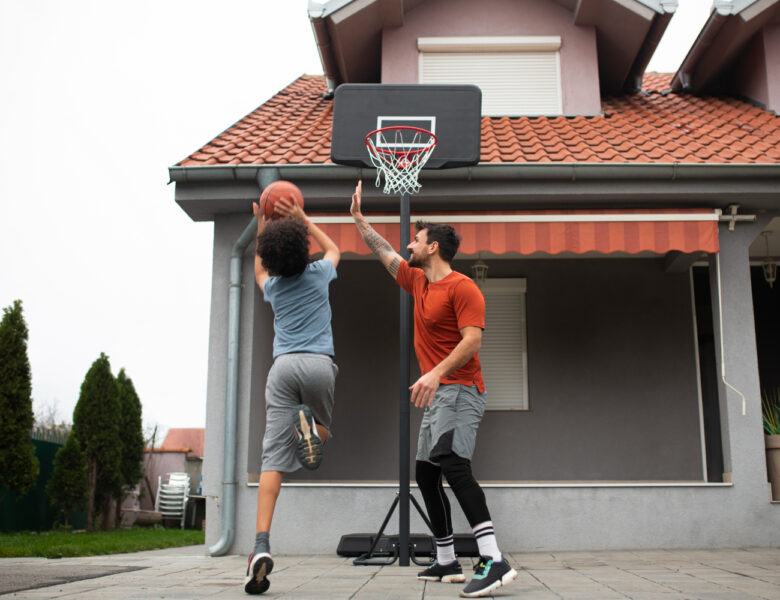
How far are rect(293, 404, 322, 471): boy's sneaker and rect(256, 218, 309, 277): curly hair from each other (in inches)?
31.3

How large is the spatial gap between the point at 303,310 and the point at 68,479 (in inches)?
433

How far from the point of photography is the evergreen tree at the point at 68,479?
13.2m

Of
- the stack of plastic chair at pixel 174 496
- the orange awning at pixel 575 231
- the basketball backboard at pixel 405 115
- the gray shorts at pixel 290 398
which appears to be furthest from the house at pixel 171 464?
the gray shorts at pixel 290 398

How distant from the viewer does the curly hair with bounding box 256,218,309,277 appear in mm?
4074

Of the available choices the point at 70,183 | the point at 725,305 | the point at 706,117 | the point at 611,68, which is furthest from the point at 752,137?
the point at 70,183

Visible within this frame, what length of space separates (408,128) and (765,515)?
4.59m

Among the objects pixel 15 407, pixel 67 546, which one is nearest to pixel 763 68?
pixel 67 546

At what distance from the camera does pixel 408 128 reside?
5719 millimetres

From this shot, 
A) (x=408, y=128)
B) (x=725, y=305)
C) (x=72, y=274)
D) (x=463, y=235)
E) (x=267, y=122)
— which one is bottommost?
(x=725, y=305)

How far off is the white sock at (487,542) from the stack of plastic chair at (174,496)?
604 inches

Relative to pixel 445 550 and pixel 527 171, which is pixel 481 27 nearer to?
pixel 527 171

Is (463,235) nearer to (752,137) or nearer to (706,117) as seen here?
(752,137)

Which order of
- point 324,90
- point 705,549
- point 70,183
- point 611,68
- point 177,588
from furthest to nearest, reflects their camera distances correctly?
point 70,183
point 324,90
point 611,68
point 705,549
point 177,588

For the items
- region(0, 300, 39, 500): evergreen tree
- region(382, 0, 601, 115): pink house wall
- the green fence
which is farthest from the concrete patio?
the green fence
